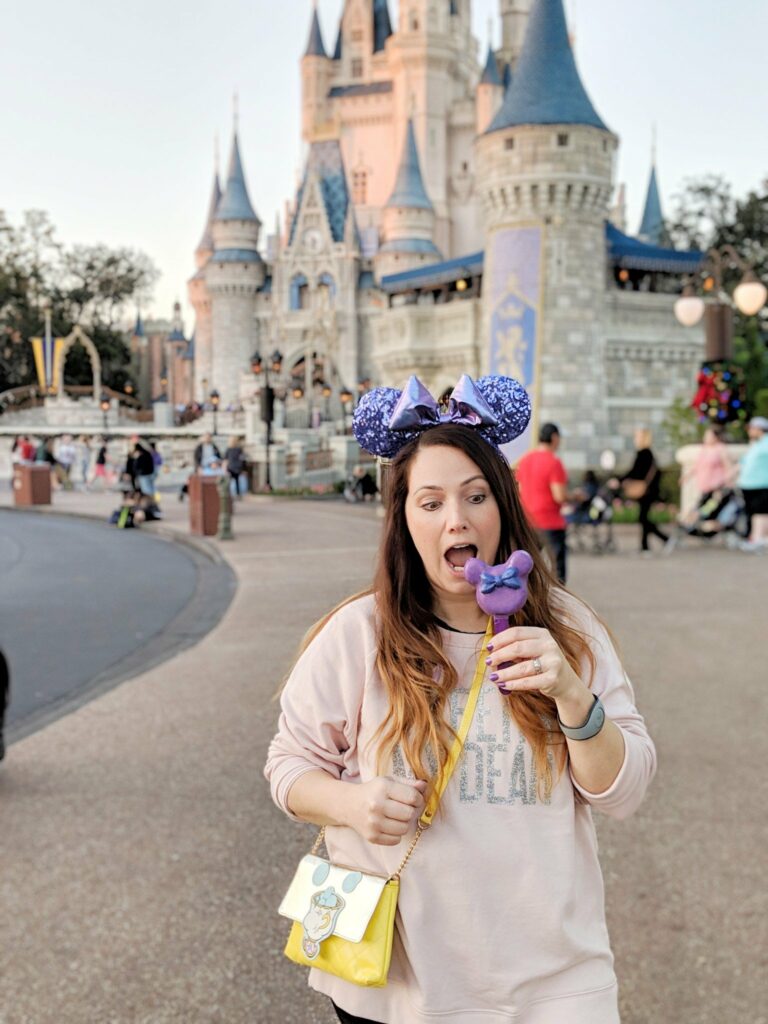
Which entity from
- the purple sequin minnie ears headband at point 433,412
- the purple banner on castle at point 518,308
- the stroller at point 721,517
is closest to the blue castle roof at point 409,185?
the purple banner on castle at point 518,308

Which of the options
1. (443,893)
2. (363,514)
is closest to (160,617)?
(443,893)

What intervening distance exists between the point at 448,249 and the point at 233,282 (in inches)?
499

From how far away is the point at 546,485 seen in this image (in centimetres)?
898

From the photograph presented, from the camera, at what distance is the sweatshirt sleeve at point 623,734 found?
1.80 meters

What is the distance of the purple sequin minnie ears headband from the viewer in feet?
6.26

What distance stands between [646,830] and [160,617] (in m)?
6.22

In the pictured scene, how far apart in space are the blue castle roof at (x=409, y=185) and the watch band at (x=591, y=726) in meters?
60.0

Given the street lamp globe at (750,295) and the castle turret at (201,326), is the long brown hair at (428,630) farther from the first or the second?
the castle turret at (201,326)

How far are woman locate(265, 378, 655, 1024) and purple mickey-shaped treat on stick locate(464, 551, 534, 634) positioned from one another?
0.43 ft

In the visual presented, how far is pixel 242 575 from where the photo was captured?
1233 cm

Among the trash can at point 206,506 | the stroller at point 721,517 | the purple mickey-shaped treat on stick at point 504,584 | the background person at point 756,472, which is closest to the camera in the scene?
the purple mickey-shaped treat on stick at point 504,584

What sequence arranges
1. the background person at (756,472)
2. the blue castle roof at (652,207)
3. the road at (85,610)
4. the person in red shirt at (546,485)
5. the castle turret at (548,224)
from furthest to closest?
1. the blue castle roof at (652,207)
2. the castle turret at (548,224)
3. the background person at (756,472)
4. the person in red shirt at (546,485)
5. the road at (85,610)

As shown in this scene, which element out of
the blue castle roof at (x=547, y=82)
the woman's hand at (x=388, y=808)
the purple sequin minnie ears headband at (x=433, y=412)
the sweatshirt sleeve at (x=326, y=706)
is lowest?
the woman's hand at (x=388, y=808)

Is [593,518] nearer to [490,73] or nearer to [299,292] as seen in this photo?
[299,292]
